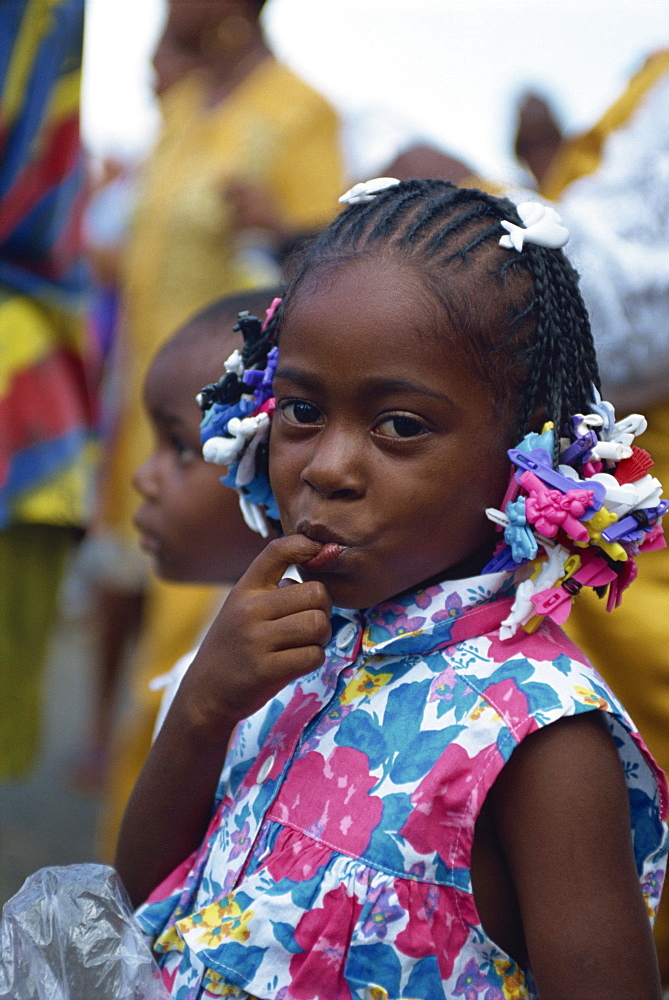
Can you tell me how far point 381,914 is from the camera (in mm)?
1236

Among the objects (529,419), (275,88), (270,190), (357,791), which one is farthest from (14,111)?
(357,791)

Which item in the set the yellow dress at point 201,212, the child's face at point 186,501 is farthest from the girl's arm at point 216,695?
the yellow dress at point 201,212

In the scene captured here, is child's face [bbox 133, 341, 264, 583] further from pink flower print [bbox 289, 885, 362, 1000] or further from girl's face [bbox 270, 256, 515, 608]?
pink flower print [bbox 289, 885, 362, 1000]

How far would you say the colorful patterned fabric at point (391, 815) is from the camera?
124 cm

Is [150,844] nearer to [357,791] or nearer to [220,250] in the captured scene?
[357,791]

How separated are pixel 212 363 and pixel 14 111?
3.00 feet

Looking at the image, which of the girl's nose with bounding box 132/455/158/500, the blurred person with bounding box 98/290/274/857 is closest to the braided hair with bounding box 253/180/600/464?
the blurred person with bounding box 98/290/274/857

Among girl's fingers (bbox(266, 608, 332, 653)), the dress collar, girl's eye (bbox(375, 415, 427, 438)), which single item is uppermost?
girl's eye (bbox(375, 415, 427, 438))

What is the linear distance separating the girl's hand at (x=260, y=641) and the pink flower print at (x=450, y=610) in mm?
141

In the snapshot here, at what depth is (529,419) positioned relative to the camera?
1.35m

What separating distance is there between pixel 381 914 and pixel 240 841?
246 mm

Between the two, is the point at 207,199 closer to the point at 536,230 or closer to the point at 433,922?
the point at 536,230

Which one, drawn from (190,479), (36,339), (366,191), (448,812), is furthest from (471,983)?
(36,339)

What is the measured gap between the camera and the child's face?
2076mm
